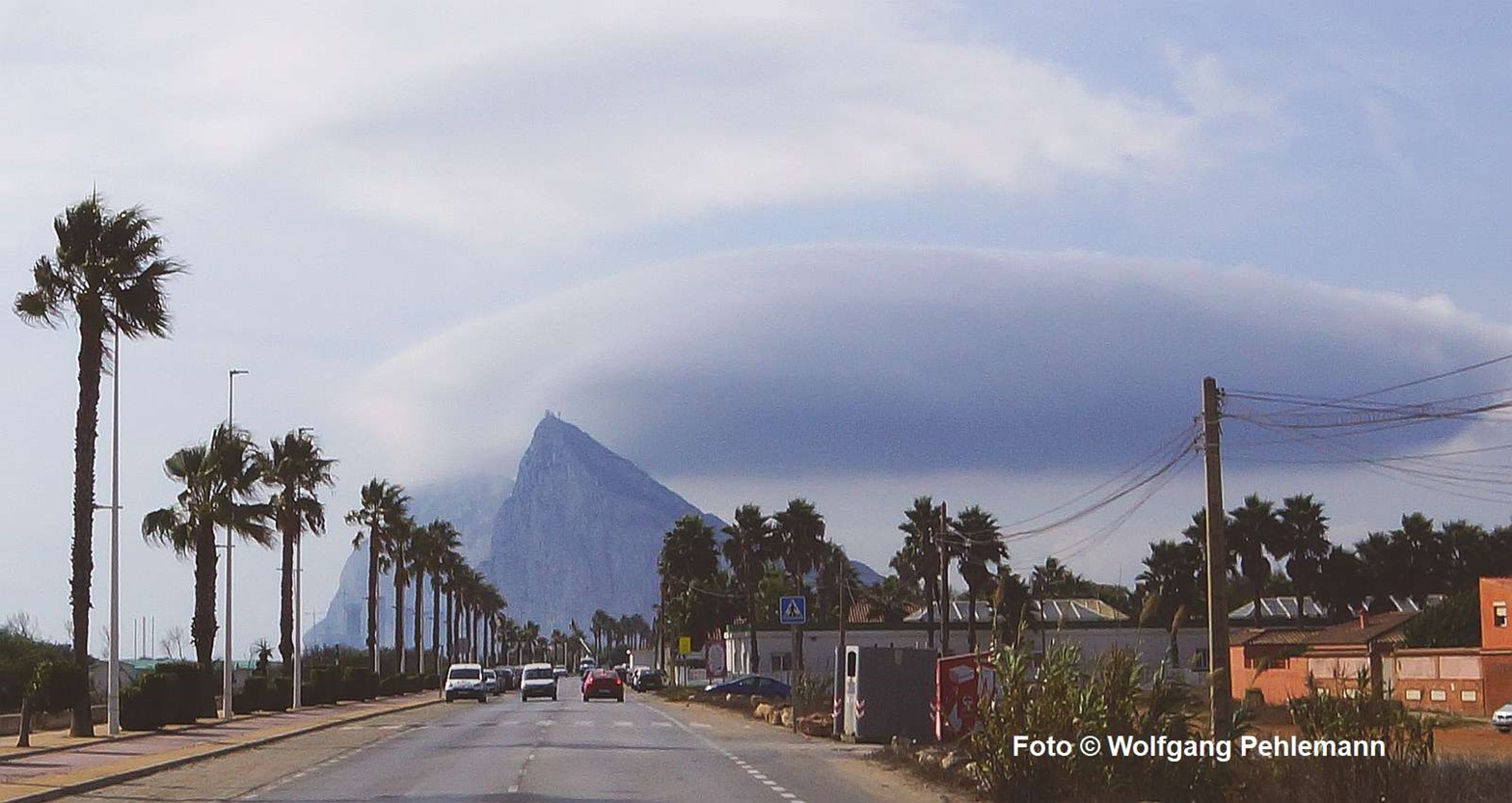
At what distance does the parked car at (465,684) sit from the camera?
81250 millimetres

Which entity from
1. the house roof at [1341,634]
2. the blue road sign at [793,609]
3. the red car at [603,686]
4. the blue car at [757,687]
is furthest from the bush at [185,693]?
the house roof at [1341,634]

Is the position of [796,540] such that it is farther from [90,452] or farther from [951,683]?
[951,683]

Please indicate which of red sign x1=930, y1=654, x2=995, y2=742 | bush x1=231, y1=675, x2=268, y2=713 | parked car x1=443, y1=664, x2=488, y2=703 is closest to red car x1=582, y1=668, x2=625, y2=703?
parked car x1=443, y1=664, x2=488, y2=703

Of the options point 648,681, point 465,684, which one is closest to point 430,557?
point 648,681

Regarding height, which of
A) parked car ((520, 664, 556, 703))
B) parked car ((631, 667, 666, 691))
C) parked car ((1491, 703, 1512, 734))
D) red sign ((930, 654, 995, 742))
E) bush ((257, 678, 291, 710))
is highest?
red sign ((930, 654, 995, 742))

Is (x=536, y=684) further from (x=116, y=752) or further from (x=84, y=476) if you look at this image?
(x=116, y=752)

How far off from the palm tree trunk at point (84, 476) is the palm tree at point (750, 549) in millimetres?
64859

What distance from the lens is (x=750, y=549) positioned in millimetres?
104562

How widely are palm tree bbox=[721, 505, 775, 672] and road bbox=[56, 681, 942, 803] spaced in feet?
188

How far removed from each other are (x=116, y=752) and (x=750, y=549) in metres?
71.6

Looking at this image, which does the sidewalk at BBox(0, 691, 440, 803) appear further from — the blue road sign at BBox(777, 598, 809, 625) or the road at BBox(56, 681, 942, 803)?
the blue road sign at BBox(777, 598, 809, 625)

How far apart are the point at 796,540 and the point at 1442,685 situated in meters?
51.2

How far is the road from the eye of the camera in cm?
2300

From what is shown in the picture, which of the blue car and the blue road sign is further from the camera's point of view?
the blue car
